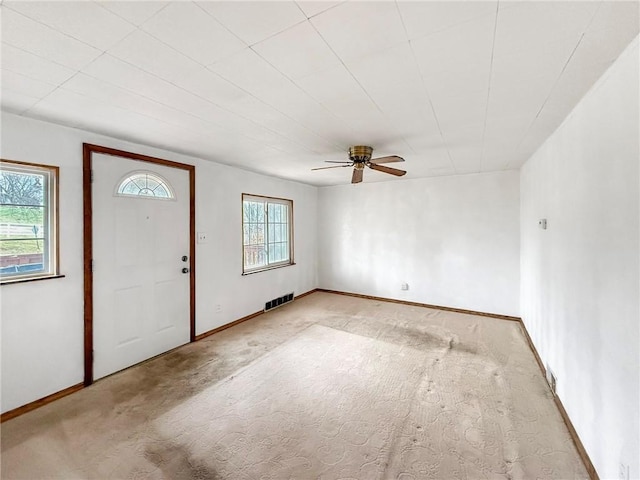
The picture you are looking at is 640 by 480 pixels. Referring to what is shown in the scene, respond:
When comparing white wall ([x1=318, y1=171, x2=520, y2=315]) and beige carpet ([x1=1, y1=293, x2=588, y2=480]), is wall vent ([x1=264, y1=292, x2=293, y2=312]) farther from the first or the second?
beige carpet ([x1=1, y1=293, x2=588, y2=480])

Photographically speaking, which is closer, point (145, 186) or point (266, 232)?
point (145, 186)

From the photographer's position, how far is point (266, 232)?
16.2ft

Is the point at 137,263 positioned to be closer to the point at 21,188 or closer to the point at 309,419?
the point at 21,188

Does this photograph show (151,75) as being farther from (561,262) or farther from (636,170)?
(561,262)

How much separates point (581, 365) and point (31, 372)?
4.05 meters

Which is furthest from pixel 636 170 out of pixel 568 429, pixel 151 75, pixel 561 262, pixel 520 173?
pixel 520 173

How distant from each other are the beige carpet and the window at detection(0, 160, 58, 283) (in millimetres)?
1132

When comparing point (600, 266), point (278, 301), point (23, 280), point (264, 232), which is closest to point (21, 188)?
point (23, 280)

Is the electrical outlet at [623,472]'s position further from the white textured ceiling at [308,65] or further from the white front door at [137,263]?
the white front door at [137,263]

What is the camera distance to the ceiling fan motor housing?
2898 millimetres

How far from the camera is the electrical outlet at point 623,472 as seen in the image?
1.31 meters

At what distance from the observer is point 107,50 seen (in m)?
1.35

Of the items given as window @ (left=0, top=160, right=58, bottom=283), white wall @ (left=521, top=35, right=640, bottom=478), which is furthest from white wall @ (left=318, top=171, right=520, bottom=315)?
window @ (left=0, top=160, right=58, bottom=283)

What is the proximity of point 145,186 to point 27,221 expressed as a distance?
100 centimetres
